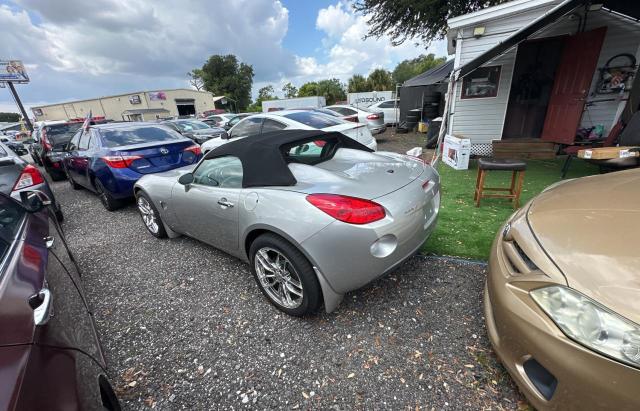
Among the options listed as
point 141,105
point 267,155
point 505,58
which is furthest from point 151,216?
point 141,105

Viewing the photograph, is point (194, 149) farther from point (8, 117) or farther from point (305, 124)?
point (8, 117)

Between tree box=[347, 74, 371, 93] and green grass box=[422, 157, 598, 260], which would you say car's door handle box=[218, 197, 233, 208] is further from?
tree box=[347, 74, 371, 93]

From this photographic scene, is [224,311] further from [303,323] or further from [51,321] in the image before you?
[51,321]

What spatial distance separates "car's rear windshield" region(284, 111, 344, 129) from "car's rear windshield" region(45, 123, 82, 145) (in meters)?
7.98

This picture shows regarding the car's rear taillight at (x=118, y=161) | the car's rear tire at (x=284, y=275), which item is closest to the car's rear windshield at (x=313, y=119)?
the car's rear taillight at (x=118, y=161)

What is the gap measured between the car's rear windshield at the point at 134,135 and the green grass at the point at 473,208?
4.98 m

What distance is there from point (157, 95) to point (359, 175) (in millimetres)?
45328

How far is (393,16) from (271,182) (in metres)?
12.1

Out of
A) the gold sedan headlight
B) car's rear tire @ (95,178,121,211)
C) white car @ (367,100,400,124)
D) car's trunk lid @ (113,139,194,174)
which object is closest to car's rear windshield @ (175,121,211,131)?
car's rear tire @ (95,178,121,211)

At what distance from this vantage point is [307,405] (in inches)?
64.3

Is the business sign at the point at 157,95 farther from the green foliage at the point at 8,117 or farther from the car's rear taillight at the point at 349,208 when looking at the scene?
the green foliage at the point at 8,117

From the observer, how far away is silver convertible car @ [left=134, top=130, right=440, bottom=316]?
1.85 meters

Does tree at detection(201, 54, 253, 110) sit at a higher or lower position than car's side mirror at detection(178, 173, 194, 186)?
higher

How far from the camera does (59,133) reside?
28.9 feet
